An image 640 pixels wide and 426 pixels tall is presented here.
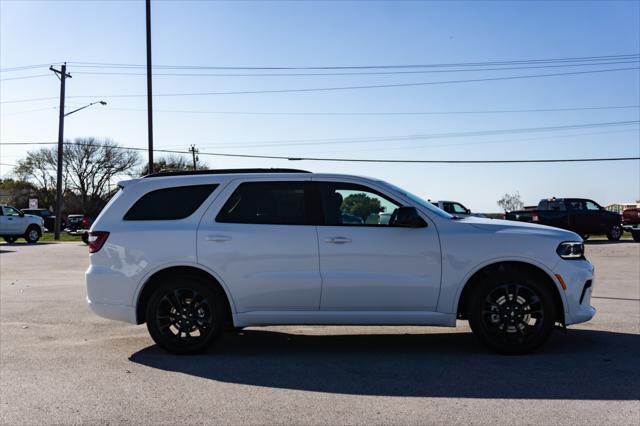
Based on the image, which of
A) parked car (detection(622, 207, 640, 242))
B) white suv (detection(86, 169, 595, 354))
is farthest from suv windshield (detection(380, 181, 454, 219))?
parked car (detection(622, 207, 640, 242))

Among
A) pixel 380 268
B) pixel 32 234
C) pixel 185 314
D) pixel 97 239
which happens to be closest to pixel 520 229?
pixel 380 268

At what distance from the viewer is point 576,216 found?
26.8 m

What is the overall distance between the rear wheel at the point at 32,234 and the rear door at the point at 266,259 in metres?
28.2

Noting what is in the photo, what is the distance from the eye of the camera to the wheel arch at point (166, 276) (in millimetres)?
6150

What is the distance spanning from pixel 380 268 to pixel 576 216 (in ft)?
77.1

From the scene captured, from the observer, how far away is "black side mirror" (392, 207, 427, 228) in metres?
5.94

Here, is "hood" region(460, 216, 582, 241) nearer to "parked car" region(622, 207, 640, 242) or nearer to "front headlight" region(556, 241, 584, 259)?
"front headlight" region(556, 241, 584, 259)

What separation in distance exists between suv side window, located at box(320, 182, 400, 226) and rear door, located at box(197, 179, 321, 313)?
0.64ft

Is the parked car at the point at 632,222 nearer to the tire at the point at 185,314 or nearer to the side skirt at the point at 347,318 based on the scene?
the side skirt at the point at 347,318

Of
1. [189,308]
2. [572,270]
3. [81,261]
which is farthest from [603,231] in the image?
[189,308]

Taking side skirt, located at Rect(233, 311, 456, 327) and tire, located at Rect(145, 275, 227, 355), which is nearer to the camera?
side skirt, located at Rect(233, 311, 456, 327)

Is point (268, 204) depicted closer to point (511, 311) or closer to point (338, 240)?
point (338, 240)

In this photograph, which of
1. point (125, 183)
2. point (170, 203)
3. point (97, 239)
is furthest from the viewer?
point (125, 183)

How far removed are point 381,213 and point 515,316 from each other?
1672 millimetres
